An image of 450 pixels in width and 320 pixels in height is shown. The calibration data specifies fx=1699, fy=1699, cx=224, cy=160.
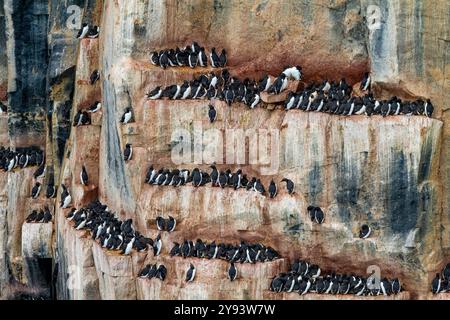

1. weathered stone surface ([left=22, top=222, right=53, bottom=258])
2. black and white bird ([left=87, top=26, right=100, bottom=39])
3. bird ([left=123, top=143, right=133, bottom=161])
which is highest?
black and white bird ([left=87, top=26, right=100, bottom=39])

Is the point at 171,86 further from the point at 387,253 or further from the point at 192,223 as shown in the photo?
the point at 387,253

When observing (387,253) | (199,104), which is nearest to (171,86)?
(199,104)

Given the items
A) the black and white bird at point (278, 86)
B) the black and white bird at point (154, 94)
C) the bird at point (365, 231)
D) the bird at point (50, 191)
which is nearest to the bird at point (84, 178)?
the bird at point (50, 191)

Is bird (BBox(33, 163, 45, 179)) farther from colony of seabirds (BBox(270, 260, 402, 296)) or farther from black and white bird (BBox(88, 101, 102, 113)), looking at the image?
colony of seabirds (BBox(270, 260, 402, 296))

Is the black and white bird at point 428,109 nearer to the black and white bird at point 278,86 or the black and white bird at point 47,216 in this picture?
the black and white bird at point 278,86

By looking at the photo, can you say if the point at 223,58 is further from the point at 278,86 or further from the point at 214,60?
the point at 278,86

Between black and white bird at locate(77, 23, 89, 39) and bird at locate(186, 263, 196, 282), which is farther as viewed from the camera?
black and white bird at locate(77, 23, 89, 39)

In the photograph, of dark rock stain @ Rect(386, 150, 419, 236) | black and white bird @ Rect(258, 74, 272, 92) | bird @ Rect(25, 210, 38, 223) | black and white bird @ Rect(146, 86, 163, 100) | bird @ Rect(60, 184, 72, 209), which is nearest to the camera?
dark rock stain @ Rect(386, 150, 419, 236)

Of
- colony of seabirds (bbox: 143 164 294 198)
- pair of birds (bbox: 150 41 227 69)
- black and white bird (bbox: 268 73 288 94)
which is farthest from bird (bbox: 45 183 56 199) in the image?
black and white bird (bbox: 268 73 288 94)
